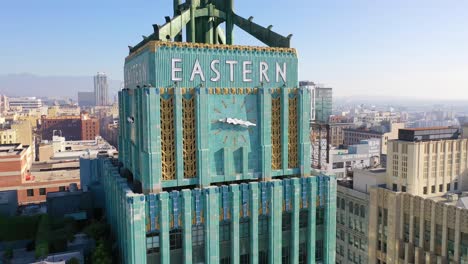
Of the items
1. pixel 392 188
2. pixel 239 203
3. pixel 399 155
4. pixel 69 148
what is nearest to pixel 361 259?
pixel 392 188

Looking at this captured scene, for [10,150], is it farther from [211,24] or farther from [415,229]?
[415,229]

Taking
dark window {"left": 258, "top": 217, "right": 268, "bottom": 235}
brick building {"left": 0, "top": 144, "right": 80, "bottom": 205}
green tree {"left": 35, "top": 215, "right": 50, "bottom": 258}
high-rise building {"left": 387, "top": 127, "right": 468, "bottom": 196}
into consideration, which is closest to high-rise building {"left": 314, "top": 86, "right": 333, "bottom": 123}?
high-rise building {"left": 387, "top": 127, "right": 468, "bottom": 196}

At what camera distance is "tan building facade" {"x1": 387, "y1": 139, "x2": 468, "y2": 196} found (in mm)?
Answer: 64875

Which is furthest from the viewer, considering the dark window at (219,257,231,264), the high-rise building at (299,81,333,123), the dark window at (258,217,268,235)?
the high-rise building at (299,81,333,123)

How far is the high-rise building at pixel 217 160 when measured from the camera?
28094mm

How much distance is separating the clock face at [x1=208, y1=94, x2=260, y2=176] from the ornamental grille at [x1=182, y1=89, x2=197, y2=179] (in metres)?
1.49

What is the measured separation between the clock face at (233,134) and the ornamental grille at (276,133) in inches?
61.5

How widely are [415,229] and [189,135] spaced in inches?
1850

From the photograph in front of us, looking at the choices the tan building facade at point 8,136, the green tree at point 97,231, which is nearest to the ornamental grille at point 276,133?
the green tree at point 97,231

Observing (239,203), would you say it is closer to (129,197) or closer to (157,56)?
(129,197)

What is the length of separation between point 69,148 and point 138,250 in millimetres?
137242

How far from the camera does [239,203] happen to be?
97.7 ft

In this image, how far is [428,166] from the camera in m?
66.2

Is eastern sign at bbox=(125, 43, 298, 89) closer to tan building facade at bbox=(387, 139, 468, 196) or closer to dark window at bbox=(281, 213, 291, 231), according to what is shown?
dark window at bbox=(281, 213, 291, 231)
